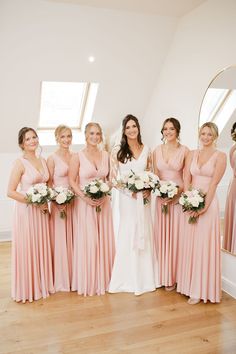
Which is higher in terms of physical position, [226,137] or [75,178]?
[226,137]

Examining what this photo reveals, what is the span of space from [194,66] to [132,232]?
2310 millimetres

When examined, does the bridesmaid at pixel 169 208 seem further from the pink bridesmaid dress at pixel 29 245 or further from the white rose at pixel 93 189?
the pink bridesmaid dress at pixel 29 245

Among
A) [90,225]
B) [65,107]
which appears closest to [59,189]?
[90,225]

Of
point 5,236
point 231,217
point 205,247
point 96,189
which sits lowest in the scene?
point 5,236

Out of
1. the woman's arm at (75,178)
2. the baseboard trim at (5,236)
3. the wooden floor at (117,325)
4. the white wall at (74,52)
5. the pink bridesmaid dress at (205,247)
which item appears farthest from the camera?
the baseboard trim at (5,236)

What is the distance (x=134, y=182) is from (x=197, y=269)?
3.56ft

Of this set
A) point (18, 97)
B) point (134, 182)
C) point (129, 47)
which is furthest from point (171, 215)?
point (18, 97)

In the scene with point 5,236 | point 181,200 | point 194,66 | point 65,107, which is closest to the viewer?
point 181,200

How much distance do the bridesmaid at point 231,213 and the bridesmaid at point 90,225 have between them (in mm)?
1272

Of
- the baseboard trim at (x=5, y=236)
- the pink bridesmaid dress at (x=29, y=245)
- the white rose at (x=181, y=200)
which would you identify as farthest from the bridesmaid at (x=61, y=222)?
the baseboard trim at (x=5, y=236)

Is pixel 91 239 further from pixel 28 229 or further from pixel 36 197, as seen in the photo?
pixel 36 197

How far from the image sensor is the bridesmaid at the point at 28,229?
3.58 metres

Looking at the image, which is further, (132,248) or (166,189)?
(132,248)

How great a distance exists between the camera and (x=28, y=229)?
359cm
